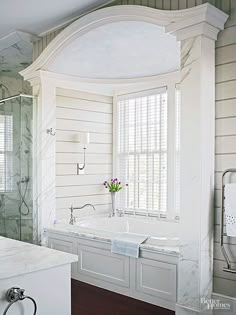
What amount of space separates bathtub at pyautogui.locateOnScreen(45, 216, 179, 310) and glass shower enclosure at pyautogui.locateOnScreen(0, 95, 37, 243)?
292 millimetres

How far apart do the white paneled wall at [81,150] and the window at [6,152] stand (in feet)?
2.28

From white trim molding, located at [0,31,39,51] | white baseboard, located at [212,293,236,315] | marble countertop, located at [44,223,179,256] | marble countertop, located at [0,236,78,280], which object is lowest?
white baseboard, located at [212,293,236,315]

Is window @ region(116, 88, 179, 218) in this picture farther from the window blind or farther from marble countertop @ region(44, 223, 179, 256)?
marble countertop @ region(44, 223, 179, 256)

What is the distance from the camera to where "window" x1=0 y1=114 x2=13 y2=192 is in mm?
4695

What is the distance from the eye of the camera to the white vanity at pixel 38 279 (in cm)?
168

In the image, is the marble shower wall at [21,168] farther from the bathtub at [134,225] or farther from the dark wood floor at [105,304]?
the dark wood floor at [105,304]

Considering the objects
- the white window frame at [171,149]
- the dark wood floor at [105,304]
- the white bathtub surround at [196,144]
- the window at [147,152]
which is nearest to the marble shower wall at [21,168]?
the dark wood floor at [105,304]

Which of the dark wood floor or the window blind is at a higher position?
the window blind

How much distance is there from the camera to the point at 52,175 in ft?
15.6

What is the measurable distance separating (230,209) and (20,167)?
2712 millimetres

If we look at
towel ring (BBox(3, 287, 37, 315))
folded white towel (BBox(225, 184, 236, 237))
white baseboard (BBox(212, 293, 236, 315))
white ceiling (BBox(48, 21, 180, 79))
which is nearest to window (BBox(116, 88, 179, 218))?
white ceiling (BBox(48, 21, 180, 79))

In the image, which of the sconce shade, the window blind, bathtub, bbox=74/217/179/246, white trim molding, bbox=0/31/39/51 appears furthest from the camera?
the sconce shade

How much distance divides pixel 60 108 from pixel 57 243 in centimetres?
187

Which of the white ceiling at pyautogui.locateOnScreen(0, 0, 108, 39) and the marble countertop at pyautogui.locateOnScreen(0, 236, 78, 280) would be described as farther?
the white ceiling at pyautogui.locateOnScreen(0, 0, 108, 39)
